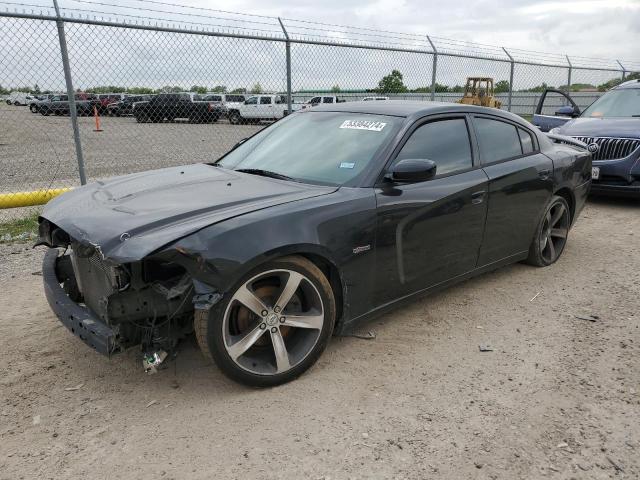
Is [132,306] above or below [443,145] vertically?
below

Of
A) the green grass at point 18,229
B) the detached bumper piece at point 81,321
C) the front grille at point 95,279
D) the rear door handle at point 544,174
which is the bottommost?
the green grass at point 18,229

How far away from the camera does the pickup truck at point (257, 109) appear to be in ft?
41.3

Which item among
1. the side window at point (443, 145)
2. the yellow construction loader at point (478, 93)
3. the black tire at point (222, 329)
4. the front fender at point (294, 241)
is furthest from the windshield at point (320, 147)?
the yellow construction loader at point (478, 93)

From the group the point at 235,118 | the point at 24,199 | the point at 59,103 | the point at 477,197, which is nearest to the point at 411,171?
the point at 477,197

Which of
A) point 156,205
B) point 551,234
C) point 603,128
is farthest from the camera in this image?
point 603,128

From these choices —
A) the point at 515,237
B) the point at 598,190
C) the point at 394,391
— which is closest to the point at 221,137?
the point at 598,190

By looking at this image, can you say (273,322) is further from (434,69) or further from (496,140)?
(434,69)

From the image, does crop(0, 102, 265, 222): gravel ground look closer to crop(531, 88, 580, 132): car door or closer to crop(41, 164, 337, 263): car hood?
crop(41, 164, 337, 263): car hood

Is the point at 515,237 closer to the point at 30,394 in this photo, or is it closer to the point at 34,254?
the point at 30,394

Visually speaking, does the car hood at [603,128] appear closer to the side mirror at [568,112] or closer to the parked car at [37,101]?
the side mirror at [568,112]

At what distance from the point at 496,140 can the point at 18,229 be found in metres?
5.26

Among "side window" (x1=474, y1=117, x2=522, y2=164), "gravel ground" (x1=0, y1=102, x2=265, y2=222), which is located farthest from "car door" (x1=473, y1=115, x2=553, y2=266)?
"gravel ground" (x1=0, y1=102, x2=265, y2=222)

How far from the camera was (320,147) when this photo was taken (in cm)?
378

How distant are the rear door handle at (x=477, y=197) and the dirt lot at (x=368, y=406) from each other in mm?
841
